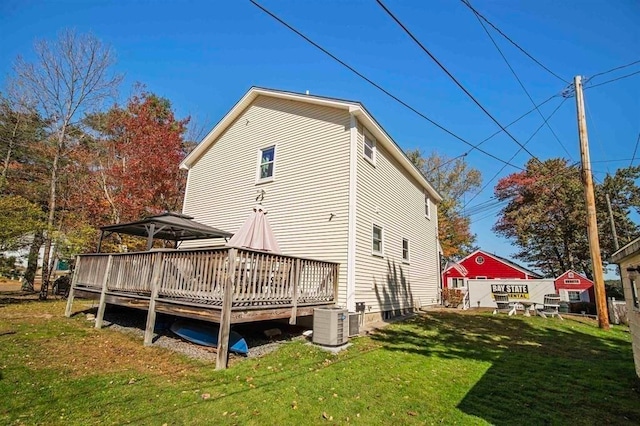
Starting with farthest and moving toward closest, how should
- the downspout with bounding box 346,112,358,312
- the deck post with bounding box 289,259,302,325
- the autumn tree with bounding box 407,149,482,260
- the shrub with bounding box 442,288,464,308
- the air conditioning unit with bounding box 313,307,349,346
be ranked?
the autumn tree with bounding box 407,149,482,260
the shrub with bounding box 442,288,464,308
the downspout with bounding box 346,112,358,312
the deck post with bounding box 289,259,302,325
the air conditioning unit with bounding box 313,307,349,346

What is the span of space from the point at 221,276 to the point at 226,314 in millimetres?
776

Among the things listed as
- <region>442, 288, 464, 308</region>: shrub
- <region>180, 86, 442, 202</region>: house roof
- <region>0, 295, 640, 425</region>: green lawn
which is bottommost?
<region>0, 295, 640, 425</region>: green lawn

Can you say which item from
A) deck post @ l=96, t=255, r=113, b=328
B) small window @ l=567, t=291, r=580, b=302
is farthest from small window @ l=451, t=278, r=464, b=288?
deck post @ l=96, t=255, r=113, b=328

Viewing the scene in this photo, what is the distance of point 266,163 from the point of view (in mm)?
11797

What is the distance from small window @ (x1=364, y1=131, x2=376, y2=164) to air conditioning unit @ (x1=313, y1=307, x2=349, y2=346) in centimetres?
566

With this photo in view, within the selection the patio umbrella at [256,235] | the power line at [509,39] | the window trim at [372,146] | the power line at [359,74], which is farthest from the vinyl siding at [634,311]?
the patio umbrella at [256,235]

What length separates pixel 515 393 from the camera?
4.53 m

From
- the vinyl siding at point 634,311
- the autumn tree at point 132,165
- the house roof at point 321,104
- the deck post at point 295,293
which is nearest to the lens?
the vinyl siding at point 634,311

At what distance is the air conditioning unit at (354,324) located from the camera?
7.89 m

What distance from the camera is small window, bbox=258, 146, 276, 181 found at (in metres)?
11.6

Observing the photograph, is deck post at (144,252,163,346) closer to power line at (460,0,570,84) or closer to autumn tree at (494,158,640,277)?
power line at (460,0,570,84)

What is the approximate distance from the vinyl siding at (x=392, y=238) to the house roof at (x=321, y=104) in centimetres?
31

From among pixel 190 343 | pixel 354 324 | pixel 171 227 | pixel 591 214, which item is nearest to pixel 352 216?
pixel 354 324

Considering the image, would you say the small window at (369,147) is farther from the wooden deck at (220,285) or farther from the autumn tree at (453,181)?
the autumn tree at (453,181)
